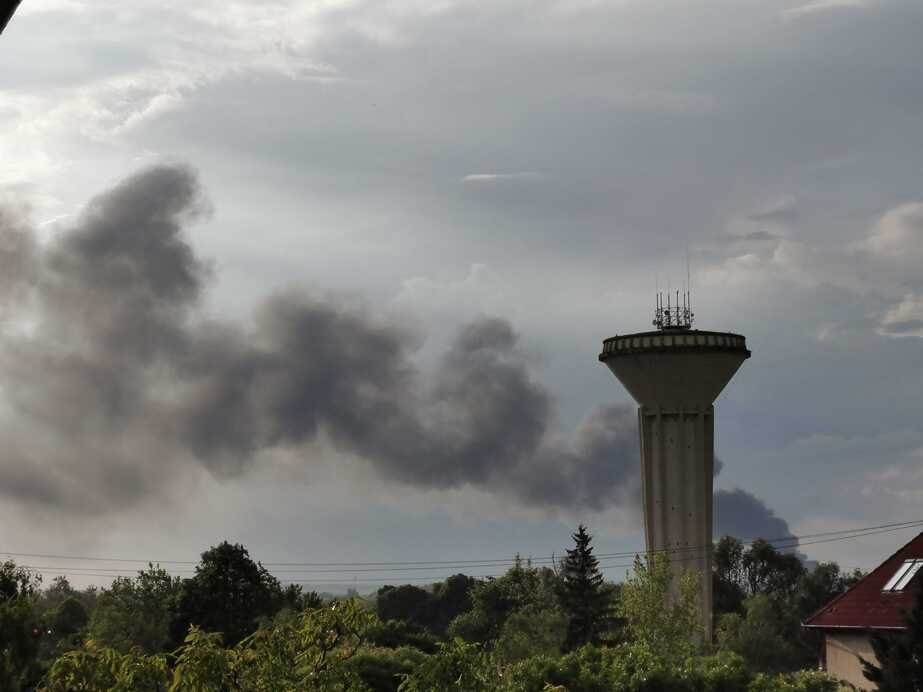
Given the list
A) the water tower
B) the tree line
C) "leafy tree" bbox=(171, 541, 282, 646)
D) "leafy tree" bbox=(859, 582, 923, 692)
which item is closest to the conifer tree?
the tree line

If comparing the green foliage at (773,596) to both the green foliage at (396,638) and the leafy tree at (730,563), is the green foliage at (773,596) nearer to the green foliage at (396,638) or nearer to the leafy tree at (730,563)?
the leafy tree at (730,563)

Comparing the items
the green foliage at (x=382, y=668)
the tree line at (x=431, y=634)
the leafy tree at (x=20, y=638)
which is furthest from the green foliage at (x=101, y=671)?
the green foliage at (x=382, y=668)

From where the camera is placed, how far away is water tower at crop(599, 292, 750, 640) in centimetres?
9188

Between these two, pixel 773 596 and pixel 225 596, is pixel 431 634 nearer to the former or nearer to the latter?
pixel 225 596

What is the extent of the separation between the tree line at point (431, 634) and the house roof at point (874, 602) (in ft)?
16.4

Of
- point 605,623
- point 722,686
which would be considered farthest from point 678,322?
point 722,686

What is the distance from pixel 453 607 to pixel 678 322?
240 ft

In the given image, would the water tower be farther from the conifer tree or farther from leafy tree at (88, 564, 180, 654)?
leafy tree at (88, 564, 180, 654)

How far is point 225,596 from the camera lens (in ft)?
282

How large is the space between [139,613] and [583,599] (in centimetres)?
4151

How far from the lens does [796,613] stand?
134 m

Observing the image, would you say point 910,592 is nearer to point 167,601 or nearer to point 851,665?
point 851,665

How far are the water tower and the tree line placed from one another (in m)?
7.30

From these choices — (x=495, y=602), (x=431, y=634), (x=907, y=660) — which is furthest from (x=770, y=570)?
(x=907, y=660)
